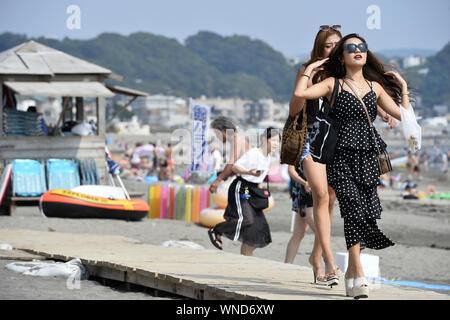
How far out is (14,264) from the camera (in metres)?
7.28

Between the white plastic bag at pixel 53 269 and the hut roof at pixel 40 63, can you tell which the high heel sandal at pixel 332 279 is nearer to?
the white plastic bag at pixel 53 269

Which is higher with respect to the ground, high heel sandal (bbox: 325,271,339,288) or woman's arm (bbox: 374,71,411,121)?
woman's arm (bbox: 374,71,411,121)

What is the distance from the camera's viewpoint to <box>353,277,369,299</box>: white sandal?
511cm

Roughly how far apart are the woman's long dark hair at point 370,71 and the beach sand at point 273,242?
2.38m

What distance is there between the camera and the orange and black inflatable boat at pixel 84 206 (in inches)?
530

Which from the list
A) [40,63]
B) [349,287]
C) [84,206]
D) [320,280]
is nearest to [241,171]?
[320,280]

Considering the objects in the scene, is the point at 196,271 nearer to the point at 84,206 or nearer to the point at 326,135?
the point at 326,135

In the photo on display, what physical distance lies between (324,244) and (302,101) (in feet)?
3.32

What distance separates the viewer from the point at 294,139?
5.77 meters

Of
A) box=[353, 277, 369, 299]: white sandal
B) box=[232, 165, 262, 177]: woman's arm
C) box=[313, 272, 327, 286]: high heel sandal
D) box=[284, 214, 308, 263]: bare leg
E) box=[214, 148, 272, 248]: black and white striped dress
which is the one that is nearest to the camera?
box=[353, 277, 369, 299]: white sandal

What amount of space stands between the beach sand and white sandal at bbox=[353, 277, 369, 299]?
198 cm

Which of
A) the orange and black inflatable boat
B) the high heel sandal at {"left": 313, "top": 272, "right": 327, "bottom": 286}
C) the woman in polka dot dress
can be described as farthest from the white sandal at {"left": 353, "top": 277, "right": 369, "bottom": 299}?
the orange and black inflatable boat

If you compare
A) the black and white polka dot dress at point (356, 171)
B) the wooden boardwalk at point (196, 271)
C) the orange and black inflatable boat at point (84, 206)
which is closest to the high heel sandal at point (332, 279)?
the wooden boardwalk at point (196, 271)

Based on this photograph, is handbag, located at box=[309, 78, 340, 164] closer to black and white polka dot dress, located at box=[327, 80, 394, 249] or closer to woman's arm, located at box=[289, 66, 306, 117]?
black and white polka dot dress, located at box=[327, 80, 394, 249]
